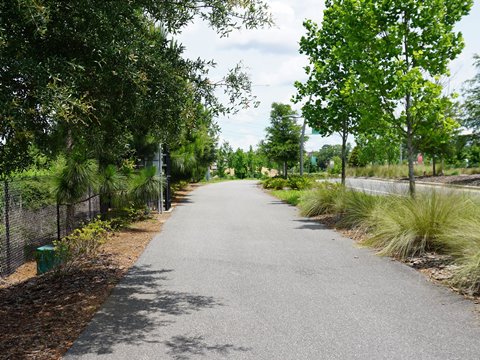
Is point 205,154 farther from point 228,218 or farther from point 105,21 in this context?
point 105,21

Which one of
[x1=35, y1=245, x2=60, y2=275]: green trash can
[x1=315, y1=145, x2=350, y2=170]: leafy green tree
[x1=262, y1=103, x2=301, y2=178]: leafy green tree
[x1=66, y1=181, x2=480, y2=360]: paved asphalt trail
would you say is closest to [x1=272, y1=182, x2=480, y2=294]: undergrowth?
[x1=66, y1=181, x2=480, y2=360]: paved asphalt trail

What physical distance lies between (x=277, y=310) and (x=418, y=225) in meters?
3.98

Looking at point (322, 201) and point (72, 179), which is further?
point (322, 201)

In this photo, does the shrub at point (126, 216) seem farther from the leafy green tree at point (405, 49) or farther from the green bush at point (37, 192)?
the leafy green tree at point (405, 49)

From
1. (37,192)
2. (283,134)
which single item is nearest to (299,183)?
(283,134)

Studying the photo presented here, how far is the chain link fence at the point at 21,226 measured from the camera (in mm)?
7469

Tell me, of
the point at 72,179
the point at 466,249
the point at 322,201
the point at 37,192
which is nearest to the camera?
the point at 466,249

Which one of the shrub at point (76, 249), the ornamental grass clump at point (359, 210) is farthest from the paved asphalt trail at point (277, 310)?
the ornamental grass clump at point (359, 210)

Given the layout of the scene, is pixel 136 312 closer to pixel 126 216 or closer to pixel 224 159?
pixel 126 216

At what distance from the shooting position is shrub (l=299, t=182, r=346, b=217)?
13.8 meters

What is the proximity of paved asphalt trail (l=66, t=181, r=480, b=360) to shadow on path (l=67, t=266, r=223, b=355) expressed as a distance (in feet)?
0.04

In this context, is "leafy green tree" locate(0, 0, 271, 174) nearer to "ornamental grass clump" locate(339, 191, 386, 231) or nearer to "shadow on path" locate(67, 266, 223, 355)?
"shadow on path" locate(67, 266, 223, 355)

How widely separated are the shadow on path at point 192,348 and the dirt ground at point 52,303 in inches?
38.2

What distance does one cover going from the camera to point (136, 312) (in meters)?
5.25
